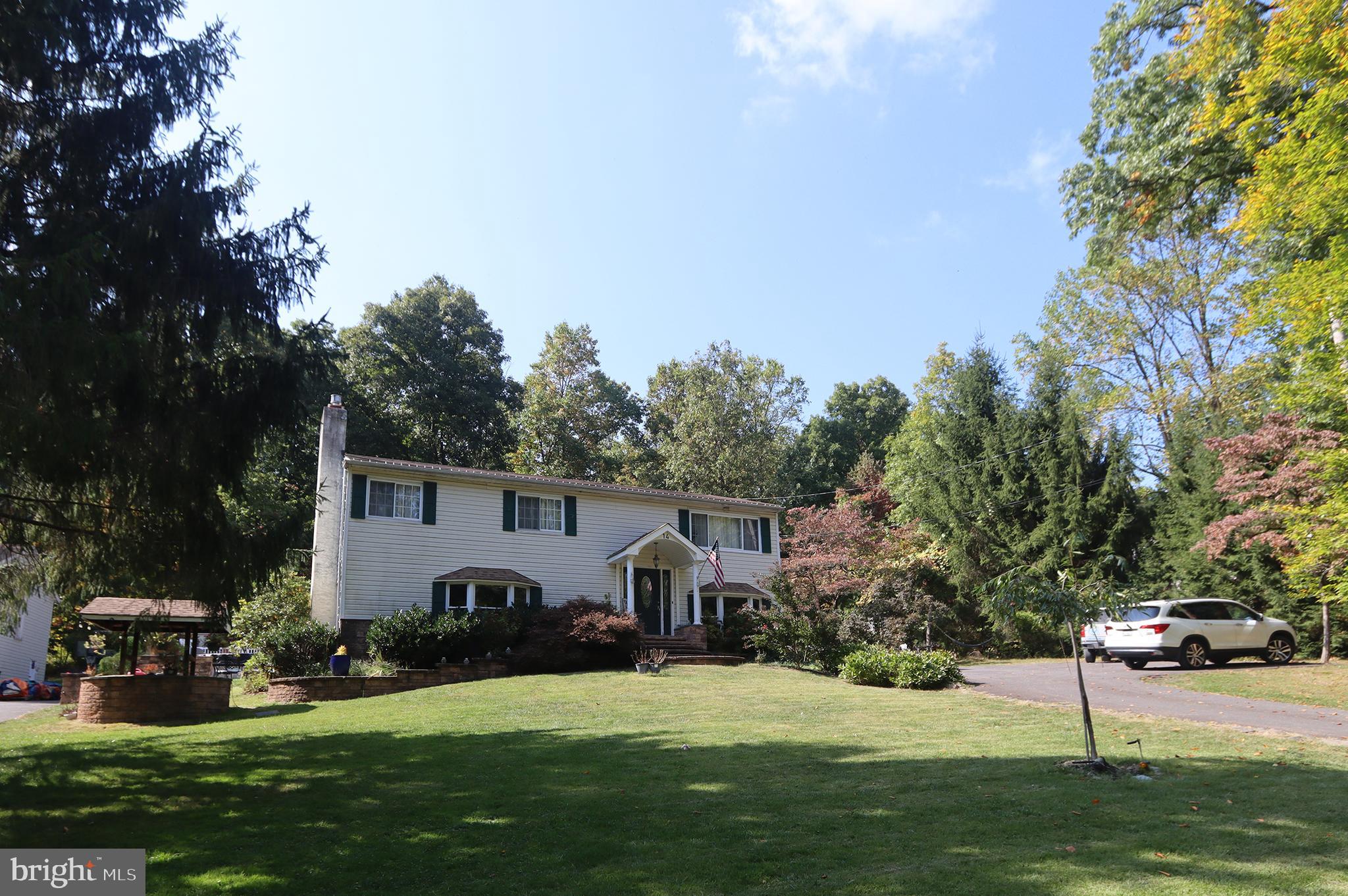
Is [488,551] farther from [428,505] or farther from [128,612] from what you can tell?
[128,612]

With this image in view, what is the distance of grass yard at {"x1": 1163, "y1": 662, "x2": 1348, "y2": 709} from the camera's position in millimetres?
14125

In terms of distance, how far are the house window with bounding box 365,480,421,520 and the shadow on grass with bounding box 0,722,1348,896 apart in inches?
516

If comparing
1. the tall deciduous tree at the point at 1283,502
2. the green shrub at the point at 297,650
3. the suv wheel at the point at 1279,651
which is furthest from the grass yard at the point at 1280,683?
the green shrub at the point at 297,650

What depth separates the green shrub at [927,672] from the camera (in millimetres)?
15961

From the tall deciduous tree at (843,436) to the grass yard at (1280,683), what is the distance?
2550 centimetres

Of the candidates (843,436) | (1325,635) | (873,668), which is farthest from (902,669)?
(843,436)

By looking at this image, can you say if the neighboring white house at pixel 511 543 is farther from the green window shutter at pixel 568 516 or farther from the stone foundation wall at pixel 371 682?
the stone foundation wall at pixel 371 682

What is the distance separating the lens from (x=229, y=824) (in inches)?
244

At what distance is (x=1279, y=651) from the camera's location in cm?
1908

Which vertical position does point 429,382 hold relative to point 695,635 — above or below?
above

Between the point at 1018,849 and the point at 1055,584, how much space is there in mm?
3603

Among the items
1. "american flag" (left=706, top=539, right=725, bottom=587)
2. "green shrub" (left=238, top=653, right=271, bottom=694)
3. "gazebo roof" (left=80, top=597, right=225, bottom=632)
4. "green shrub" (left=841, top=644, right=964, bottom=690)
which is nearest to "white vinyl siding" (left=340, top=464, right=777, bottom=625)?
"green shrub" (left=238, top=653, right=271, bottom=694)

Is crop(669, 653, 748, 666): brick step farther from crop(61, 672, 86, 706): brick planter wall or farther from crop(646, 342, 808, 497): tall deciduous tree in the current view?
crop(646, 342, 808, 497): tall deciduous tree

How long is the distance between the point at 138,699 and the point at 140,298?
8.98 m
